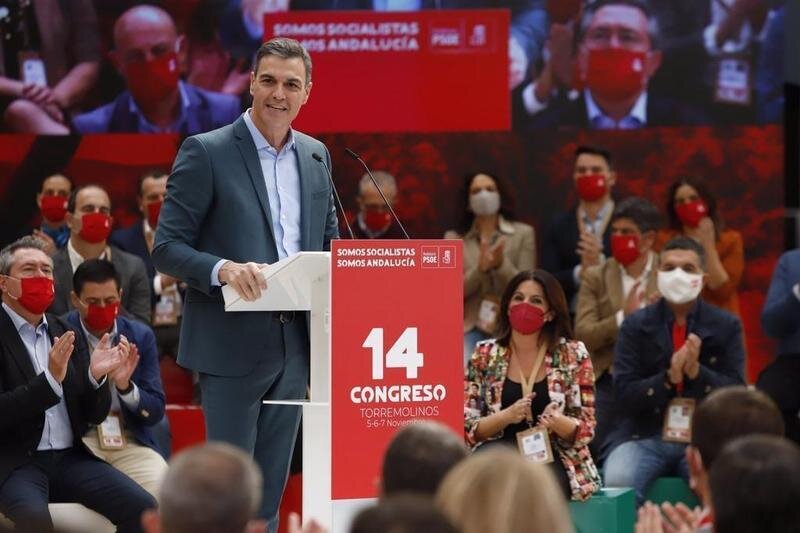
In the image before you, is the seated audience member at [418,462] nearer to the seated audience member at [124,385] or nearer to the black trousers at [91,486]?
the black trousers at [91,486]

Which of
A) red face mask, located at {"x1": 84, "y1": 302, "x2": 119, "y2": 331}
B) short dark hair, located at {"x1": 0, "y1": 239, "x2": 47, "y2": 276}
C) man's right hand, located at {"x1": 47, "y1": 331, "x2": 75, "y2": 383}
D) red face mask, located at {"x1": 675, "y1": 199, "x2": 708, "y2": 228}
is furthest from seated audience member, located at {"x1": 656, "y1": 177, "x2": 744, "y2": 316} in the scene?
man's right hand, located at {"x1": 47, "y1": 331, "x2": 75, "y2": 383}

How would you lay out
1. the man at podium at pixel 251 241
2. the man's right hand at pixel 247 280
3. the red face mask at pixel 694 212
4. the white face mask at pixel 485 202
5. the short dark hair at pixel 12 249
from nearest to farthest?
1. the man's right hand at pixel 247 280
2. the man at podium at pixel 251 241
3. the short dark hair at pixel 12 249
4. the red face mask at pixel 694 212
5. the white face mask at pixel 485 202

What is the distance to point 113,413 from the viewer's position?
6562 millimetres

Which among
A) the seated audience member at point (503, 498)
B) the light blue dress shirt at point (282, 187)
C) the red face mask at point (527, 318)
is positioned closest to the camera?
the seated audience member at point (503, 498)

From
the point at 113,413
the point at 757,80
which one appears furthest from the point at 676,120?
the point at 113,413

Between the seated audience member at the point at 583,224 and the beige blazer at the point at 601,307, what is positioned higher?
the seated audience member at the point at 583,224

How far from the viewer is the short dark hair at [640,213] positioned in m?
7.70

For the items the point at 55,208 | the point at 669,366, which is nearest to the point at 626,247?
the point at 669,366

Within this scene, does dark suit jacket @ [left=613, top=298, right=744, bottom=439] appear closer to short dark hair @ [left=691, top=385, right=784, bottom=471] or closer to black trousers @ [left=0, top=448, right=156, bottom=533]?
black trousers @ [left=0, top=448, right=156, bottom=533]

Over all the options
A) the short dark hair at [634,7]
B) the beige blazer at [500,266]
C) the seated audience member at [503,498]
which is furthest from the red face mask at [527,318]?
the seated audience member at [503,498]

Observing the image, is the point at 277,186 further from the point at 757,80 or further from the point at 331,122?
the point at 757,80

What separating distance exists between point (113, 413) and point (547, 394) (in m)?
1.93

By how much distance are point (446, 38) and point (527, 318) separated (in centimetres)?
250

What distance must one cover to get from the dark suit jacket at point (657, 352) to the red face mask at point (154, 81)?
318cm
